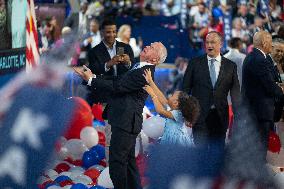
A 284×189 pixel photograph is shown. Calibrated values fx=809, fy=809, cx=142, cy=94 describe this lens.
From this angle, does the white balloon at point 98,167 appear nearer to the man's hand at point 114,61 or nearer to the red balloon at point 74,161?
the red balloon at point 74,161

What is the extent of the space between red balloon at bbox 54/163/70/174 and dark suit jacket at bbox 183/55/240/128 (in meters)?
1.62

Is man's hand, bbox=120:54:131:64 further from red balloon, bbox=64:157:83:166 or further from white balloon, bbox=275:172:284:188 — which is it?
white balloon, bbox=275:172:284:188

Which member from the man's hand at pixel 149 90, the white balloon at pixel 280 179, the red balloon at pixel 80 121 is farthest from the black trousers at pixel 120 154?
the red balloon at pixel 80 121

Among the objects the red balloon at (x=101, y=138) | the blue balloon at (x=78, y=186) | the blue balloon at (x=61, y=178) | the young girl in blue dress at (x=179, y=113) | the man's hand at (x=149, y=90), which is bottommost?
the red balloon at (x=101, y=138)

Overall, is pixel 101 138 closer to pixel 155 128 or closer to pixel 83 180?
pixel 155 128

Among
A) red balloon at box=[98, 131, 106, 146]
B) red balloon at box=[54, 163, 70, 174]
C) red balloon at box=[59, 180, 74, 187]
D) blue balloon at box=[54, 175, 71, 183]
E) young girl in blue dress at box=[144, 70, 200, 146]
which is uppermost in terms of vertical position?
young girl in blue dress at box=[144, 70, 200, 146]

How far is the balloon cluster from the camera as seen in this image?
27.0 ft

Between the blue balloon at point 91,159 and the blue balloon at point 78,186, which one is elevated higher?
the blue balloon at point 78,186

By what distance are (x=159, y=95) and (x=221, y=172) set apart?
199cm

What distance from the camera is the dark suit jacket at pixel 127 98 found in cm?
725

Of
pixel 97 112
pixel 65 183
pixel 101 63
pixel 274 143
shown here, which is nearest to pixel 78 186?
pixel 65 183

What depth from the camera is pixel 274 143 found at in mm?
9688

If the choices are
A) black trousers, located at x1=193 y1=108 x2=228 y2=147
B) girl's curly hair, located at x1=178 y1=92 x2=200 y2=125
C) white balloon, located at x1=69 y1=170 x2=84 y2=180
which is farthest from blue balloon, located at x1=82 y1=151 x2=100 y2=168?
girl's curly hair, located at x1=178 y1=92 x2=200 y2=125

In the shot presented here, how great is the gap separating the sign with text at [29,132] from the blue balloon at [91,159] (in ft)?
12.6
